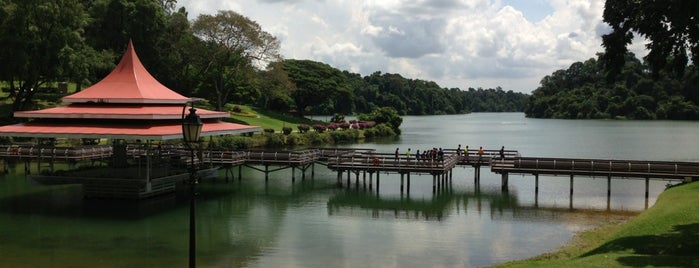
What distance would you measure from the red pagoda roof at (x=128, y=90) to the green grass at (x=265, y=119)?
137 feet

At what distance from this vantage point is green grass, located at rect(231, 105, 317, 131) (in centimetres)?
8481

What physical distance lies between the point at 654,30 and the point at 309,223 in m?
17.6

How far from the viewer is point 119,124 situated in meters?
34.0

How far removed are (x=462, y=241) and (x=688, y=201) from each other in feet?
33.5

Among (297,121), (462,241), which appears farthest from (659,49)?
(297,121)

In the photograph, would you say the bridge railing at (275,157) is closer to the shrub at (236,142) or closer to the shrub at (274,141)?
the shrub at (236,142)

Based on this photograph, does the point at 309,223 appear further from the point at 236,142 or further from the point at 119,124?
the point at 236,142

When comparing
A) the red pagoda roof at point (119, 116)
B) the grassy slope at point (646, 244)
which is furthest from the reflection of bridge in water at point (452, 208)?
the red pagoda roof at point (119, 116)

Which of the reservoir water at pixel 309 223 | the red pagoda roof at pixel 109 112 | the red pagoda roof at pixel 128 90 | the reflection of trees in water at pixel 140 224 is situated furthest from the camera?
the red pagoda roof at pixel 128 90

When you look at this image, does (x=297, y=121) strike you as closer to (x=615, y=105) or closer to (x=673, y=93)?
(x=615, y=105)

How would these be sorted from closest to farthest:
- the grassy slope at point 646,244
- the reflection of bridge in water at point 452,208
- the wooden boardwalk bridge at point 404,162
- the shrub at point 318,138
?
the grassy slope at point 646,244 < the reflection of bridge in water at point 452,208 < the wooden boardwalk bridge at point 404,162 < the shrub at point 318,138

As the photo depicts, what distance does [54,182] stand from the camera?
33.0 metres

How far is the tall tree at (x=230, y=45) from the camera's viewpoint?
7406cm

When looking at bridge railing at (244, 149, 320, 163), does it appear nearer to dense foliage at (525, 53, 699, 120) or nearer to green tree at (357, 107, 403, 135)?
green tree at (357, 107, 403, 135)
